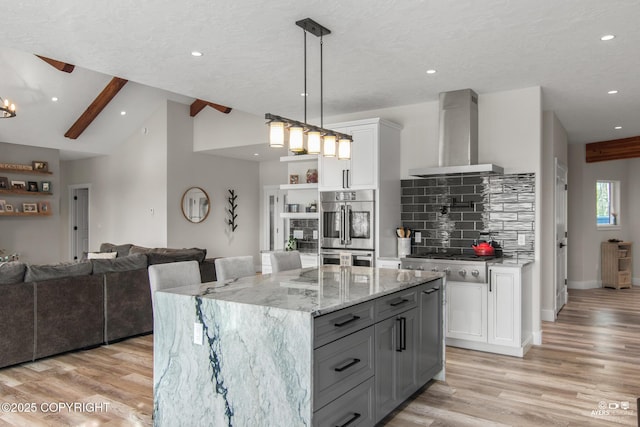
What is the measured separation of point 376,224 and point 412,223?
2.11 ft

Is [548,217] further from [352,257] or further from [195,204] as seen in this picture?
[195,204]

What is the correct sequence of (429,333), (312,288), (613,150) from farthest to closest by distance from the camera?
1. (613,150)
2. (429,333)
3. (312,288)

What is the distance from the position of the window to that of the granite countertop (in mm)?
7243

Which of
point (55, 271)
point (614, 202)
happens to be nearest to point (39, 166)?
point (55, 271)

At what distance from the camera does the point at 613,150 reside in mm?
8234

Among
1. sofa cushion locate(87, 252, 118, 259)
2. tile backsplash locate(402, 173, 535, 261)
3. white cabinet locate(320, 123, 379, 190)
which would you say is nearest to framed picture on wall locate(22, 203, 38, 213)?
sofa cushion locate(87, 252, 118, 259)

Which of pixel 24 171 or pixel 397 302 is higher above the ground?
pixel 24 171

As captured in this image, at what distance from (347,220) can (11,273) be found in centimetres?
347

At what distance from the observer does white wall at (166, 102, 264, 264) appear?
9016mm

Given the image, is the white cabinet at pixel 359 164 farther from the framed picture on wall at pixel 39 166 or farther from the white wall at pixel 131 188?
the framed picture on wall at pixel 39 166

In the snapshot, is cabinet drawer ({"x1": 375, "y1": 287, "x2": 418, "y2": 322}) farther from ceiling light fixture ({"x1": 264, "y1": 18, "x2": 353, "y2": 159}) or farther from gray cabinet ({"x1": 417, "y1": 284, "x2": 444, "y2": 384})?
ceiling light fixture ({"x1": 264, "y1": 18, "x2": 353, "y2": 159})

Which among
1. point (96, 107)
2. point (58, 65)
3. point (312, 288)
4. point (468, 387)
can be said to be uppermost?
point (58, 65)

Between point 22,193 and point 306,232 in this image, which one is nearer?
point 306,232

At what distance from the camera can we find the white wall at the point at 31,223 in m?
8.39
